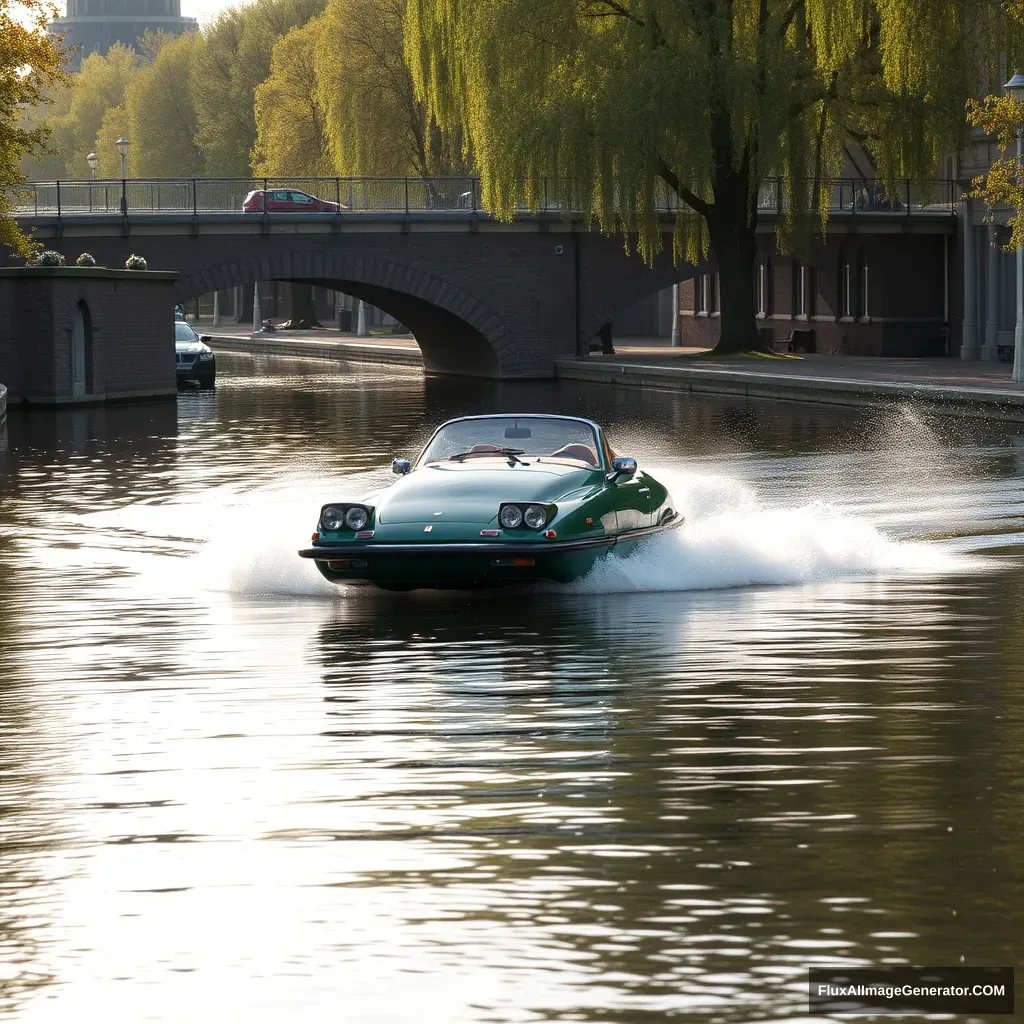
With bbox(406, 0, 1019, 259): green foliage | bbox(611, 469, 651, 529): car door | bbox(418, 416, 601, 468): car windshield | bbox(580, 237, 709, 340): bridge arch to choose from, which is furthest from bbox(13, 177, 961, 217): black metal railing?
bbox(611, 469, 651, 529): car door

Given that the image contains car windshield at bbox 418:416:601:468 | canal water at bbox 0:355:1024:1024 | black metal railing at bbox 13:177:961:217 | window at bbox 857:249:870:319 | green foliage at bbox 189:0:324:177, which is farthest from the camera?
green foliage at bbox 189:0:324:177

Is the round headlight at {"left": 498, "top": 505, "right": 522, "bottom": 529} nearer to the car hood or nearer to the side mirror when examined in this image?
the car hood

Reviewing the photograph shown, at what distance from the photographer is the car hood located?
1362 cm

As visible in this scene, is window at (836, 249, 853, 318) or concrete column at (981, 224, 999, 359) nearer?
concrete column at (981, 224, 999, 359)

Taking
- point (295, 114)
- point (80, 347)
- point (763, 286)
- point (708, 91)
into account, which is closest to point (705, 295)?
point (763, 286)

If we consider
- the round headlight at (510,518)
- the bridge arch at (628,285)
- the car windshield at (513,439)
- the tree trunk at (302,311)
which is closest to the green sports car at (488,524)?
the round headlight at (510,518)

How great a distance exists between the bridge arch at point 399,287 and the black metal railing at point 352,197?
1319 mm

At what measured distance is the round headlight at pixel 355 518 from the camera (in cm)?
1366

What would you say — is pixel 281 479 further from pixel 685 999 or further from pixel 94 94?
pixel 94 94

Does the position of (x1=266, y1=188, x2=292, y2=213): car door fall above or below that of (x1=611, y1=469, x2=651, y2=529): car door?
above

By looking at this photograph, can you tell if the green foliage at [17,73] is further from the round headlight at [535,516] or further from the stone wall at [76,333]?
the round headlight at [535,516]

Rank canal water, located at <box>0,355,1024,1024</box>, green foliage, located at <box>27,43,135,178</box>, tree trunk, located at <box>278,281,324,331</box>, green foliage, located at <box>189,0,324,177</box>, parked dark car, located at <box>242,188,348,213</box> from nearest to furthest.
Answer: canal water, located at <box>0,355,1024,1024</box> → parked dark car, located at <box>242,188,348,213</box> → green foliage, located at <box>189,0,324,177</box> → tree trunk, located at <box>278,281,324,331</box> → green foliage, located at <box>27,43,135,178</box>

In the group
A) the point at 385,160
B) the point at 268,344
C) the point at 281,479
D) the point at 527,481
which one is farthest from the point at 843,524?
the point at 268,344

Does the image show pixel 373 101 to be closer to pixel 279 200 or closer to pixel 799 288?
pixel 279 200
